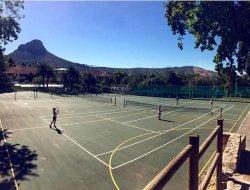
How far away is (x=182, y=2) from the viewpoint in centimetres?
1834

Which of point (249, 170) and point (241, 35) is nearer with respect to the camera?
point (249, 170)

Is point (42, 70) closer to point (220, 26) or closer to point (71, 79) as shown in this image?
point (71, 79)

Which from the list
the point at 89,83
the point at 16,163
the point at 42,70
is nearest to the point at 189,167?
the point at 16,163

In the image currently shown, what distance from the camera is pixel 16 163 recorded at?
1819cm

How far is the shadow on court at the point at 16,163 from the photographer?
15.0 meters

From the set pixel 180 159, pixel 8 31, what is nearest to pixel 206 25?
A: pixel 180 159

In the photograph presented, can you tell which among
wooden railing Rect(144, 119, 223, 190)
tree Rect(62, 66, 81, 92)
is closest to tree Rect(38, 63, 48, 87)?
tree Rect(62, 66, 81, 92)

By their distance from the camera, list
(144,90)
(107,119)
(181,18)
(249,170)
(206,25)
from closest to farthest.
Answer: (249,170) < (206,25) < (181,18) < (107,119) < (144,90)

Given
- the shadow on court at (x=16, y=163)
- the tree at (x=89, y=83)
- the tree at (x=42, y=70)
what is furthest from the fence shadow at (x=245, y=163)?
the tree at (x=42, y=70)

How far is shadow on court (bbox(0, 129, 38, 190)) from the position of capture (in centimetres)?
1496

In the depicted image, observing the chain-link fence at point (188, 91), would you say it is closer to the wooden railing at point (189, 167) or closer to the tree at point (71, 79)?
the tree at point (71, 79)

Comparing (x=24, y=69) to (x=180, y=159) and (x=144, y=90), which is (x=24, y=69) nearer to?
(x=144, y=90)

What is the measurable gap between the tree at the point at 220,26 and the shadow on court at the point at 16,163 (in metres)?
13.8

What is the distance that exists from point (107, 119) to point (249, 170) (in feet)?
83.4
